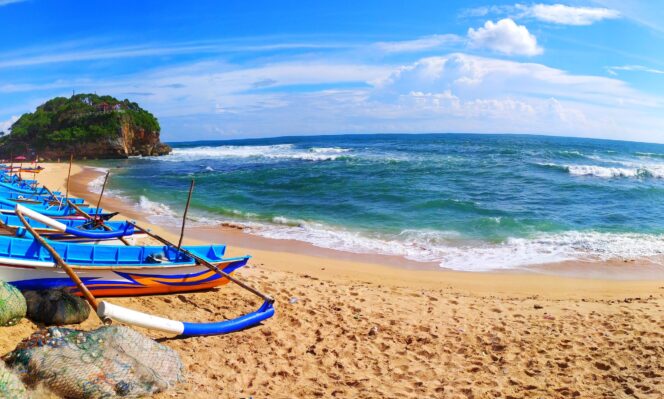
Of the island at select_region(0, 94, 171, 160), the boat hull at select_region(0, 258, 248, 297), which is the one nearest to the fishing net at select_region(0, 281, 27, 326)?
the boat hull at select_region(0, 258, 248, 297)

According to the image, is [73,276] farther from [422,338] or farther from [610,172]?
[610,172]

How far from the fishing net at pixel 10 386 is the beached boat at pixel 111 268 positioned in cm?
309

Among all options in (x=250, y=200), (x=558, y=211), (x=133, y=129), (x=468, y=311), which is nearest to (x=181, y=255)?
(x=468, y=311)

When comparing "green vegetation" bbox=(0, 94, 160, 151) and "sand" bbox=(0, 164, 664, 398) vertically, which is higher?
"green vegetation" bbox=(0, 94, 160, 151)

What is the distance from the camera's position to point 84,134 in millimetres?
45719

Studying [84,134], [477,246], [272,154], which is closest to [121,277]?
[477,246]

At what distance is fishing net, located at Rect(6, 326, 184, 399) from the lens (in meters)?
4.20

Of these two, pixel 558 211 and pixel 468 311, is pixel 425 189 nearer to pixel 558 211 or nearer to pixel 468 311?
pixel 558 211

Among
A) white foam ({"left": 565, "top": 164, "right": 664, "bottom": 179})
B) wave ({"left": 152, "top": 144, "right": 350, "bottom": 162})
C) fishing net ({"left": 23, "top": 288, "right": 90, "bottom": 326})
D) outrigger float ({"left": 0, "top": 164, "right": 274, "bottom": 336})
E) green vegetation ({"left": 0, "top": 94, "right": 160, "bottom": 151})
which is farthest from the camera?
wave ({"left": 152, "top": 144, "right": 350, "bottom": 162})

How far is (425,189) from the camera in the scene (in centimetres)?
2295

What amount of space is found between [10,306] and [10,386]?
2141mm

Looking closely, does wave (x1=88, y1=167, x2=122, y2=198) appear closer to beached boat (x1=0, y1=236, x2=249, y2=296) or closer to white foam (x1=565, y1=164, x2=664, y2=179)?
beached boat (x1=0, y1=236, x2=249, y2=296)

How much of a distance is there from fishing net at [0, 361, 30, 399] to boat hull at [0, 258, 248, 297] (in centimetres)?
306

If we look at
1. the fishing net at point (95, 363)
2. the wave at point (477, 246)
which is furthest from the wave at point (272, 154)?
the fishing net at point (95, 363)
